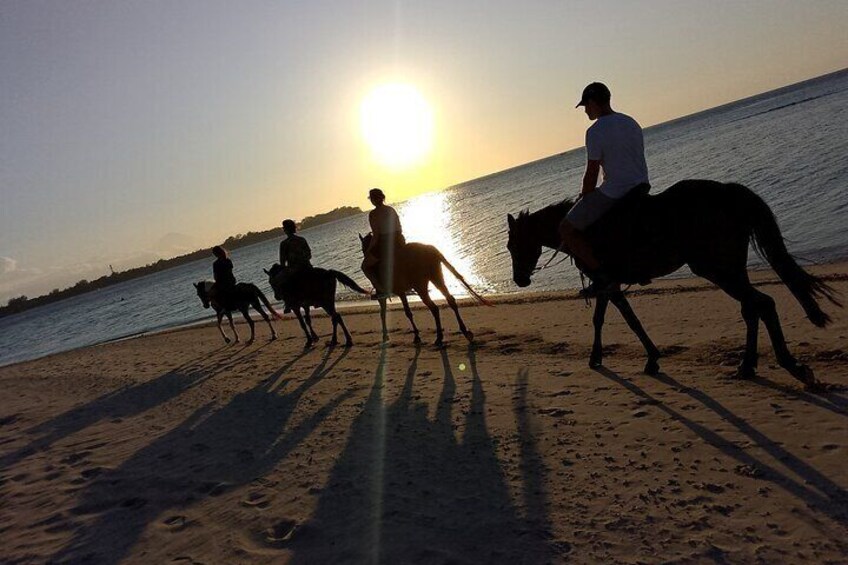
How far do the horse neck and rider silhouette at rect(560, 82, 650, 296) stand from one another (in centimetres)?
121

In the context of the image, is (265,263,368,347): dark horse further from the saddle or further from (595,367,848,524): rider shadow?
(595,367,848,524): rider shadow

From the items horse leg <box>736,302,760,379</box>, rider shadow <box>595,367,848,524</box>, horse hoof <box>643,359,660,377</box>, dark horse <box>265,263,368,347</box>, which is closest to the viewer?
rider shadow <box>595,367,848,524</box>

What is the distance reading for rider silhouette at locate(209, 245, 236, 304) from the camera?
1582 centimetres

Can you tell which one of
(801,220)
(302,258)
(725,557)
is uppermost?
(302,258)

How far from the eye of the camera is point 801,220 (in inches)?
679

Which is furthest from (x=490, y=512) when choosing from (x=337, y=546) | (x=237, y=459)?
(x=237, y=459)

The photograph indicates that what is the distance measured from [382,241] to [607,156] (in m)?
5.88

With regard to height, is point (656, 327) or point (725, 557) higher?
point (725, 557)

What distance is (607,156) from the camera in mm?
6215

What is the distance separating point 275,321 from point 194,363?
25.7ft

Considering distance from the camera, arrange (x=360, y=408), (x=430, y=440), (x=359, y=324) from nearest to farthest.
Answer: (x=430, y=440) < (x=360, y=408) < (x=359, y=324)

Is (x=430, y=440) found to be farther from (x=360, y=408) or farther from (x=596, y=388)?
(x=596, y=388)

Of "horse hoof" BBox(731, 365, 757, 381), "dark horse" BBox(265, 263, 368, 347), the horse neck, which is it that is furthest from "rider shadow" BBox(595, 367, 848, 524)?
"dark horse" BBox(265, 263, 368, 347)

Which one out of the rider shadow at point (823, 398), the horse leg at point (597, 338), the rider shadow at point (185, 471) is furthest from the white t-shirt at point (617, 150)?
the rider shadow at point (185, 471)
